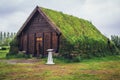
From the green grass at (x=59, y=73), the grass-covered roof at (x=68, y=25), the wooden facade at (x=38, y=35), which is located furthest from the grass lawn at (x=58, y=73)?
the grass-covered roof at (x=68, y=25)

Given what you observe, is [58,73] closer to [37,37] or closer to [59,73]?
[59,73]

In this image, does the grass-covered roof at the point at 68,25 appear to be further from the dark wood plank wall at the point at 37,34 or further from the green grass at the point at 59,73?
the green grass at the point at 59,73

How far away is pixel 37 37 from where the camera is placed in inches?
1387

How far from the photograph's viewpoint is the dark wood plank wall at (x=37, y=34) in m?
33.6

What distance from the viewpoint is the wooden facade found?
33.3 m

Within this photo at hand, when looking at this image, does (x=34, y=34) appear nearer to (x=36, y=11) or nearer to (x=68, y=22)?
(x=36, y=11)

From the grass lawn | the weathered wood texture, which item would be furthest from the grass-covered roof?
the grass lawn

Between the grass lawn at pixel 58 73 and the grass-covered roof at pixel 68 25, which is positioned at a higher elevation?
the grass-covered roof at pixel 68 25

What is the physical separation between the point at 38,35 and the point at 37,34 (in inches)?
9.3

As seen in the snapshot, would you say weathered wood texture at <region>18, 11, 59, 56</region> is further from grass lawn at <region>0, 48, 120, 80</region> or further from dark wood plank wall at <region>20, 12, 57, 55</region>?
grass lawn at <region>0, 48, 120, 80</region>

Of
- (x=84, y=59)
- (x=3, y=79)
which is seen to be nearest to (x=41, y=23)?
(x=84, y=59)

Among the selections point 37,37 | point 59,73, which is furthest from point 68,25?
point 59,73

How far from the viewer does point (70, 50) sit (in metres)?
31.2

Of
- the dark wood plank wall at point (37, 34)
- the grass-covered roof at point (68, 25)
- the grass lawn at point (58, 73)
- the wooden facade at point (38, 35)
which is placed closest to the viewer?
the grass lawn at point (58, 73)
